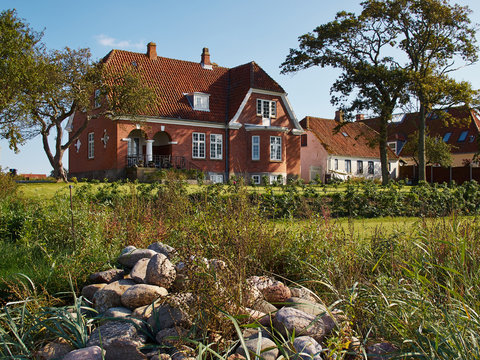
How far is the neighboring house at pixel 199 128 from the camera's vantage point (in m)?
28.6

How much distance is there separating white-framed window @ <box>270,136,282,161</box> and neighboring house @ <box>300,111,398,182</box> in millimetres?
8841

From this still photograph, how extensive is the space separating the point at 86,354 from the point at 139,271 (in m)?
1.41

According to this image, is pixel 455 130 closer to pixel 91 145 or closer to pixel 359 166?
pixel 359 166

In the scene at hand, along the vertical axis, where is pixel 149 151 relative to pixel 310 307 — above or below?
above

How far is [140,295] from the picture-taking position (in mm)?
4500

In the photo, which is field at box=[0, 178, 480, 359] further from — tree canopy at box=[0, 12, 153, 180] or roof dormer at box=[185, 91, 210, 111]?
roof dormer at box=[185, 91, 210, 111]

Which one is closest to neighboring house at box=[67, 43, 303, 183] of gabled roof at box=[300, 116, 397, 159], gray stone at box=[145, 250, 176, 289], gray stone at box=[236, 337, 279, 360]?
gabled roof at box=[300, 116, 397, 159]

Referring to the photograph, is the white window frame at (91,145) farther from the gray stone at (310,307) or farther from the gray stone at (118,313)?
the gray stone at (310,307)

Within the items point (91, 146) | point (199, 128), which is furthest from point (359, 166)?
point (91, 146)

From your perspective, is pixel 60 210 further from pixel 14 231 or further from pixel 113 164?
pixel 113 164

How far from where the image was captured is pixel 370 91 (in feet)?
93.8

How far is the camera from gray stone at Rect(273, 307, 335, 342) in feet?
13.2

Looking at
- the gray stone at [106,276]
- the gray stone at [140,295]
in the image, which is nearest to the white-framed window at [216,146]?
the gray stone at [106,276]

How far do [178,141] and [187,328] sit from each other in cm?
2592
